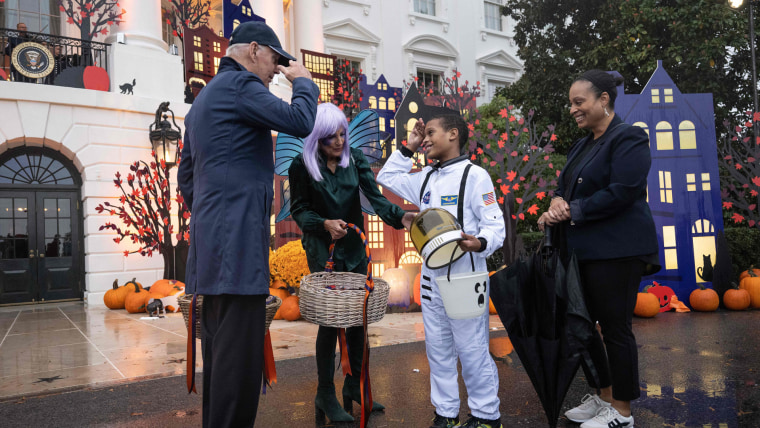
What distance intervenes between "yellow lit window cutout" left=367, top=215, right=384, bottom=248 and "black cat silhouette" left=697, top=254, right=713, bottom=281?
14.7 feet

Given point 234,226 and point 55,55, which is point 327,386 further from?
point 55,55

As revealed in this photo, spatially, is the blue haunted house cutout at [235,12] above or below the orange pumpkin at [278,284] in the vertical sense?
above

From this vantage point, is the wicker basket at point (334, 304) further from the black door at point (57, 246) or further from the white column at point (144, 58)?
the black door at point (57, 246)

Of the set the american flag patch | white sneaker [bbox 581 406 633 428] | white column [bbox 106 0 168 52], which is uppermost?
white column [bbox 106 0 168 52]

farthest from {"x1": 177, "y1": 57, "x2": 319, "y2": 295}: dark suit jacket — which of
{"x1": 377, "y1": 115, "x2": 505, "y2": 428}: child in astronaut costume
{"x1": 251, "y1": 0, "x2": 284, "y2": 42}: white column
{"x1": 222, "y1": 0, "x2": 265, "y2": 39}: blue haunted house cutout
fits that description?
{"x1": 251, "y1": 0, "x2": 284, "y2": 42}: white column

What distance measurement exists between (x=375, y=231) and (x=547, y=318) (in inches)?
215

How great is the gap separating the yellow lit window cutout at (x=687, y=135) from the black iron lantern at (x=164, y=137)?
934 cm

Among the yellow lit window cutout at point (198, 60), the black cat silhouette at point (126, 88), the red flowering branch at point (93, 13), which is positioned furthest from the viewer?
the red flowering branch at point (93, 13)

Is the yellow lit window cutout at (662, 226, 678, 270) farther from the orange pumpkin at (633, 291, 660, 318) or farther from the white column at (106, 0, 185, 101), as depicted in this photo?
the white column at (106, 0, 185, 101)

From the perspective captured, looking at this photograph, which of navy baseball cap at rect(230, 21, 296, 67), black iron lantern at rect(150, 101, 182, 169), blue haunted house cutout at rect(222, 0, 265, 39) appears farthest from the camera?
black iron lantern at rect(150, 101, 182, 169)

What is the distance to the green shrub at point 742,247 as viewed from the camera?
9180 mm

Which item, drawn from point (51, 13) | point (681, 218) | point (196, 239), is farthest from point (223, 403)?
point (51, 13)

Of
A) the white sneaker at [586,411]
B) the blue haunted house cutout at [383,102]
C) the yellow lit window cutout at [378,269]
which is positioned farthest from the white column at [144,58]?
the white sneaker at [586,411]

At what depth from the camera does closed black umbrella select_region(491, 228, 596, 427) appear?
2789 mm
